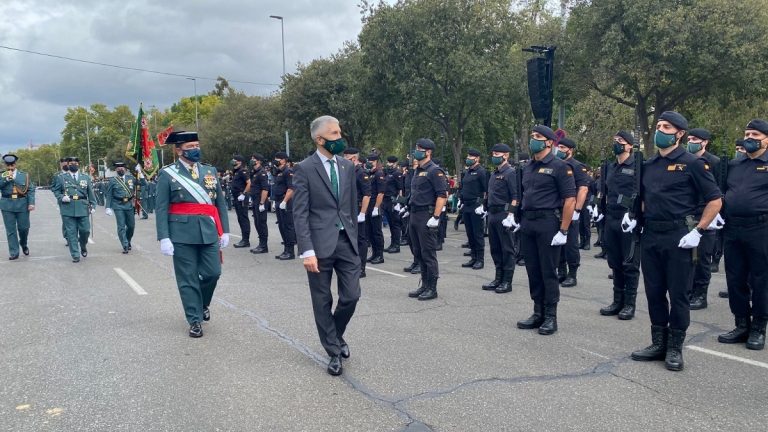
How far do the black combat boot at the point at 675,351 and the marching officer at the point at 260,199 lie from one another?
928 cm

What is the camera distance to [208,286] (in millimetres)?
6242

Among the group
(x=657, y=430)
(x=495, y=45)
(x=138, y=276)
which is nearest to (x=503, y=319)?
(x=657, y=430)

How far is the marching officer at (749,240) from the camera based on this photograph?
5.49 metres

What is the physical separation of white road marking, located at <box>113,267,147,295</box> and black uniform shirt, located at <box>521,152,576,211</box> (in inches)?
213

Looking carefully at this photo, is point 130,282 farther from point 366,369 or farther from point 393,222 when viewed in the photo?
point 393,222

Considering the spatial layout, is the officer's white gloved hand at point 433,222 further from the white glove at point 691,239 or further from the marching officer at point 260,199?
the marching officer at point 260,199

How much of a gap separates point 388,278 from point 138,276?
4090mm

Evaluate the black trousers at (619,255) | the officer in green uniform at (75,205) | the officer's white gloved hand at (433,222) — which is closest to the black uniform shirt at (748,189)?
the black trousers at (619,255)

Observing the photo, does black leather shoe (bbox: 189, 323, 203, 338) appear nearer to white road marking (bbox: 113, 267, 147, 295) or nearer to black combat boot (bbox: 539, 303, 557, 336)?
white road marking (bbox: 113, 267, 147, 295)

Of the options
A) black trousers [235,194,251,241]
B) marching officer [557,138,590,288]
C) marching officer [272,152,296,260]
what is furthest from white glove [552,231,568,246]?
black trousers [235,194,251,241]

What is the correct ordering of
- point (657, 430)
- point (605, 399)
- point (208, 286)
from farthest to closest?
point (208, 286), point (605, 399), point (657, 430)

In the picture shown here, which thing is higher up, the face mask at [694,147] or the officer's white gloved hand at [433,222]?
the face mask at [694,147]

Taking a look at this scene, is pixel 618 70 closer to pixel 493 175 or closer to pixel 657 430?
pixel 493 175

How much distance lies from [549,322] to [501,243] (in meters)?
2.57
